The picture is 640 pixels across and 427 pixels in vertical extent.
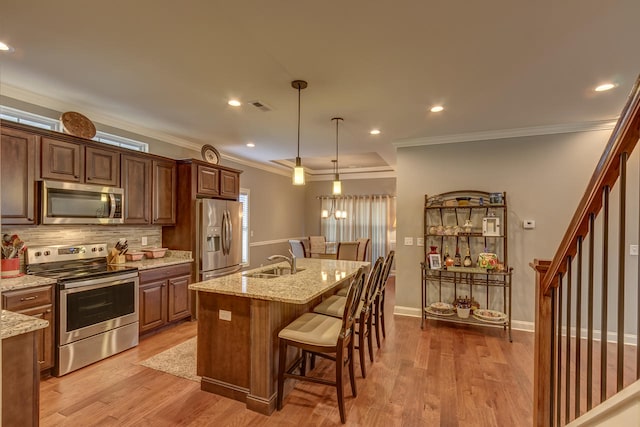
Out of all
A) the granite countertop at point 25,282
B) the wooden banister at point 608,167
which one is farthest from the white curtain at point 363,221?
the wooden banister at point 608,167

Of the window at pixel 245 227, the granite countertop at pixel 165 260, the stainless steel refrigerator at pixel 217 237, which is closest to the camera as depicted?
the granite countertop at pixel 165 260

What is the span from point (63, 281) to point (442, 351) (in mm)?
3773

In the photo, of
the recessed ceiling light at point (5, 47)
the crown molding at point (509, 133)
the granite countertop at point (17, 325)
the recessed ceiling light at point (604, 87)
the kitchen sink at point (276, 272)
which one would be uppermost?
the recessed ceiling light at point (5, 47)

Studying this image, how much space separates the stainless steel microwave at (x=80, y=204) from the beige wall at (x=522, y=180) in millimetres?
3811

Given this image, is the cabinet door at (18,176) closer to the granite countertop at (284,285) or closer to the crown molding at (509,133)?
the granite countertop at (284,285)

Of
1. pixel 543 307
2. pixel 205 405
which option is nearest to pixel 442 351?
pixel 543 307

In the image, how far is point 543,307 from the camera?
1.73 m

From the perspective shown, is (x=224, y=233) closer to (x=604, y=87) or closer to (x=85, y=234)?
(x=85, y=234)

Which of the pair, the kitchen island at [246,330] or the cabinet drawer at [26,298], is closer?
the kitchen island at [246,330]

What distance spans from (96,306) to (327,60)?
10.3 feet

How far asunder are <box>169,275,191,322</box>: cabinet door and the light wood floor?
23.7 inches

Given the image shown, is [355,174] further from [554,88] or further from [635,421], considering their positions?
[635,421]

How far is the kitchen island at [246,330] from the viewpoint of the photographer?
2.43 m

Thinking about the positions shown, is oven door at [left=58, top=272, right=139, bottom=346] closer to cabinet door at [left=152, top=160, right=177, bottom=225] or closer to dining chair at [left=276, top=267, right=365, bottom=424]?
cabinet door at [left=152, top=160, right=177, bottom=225]
